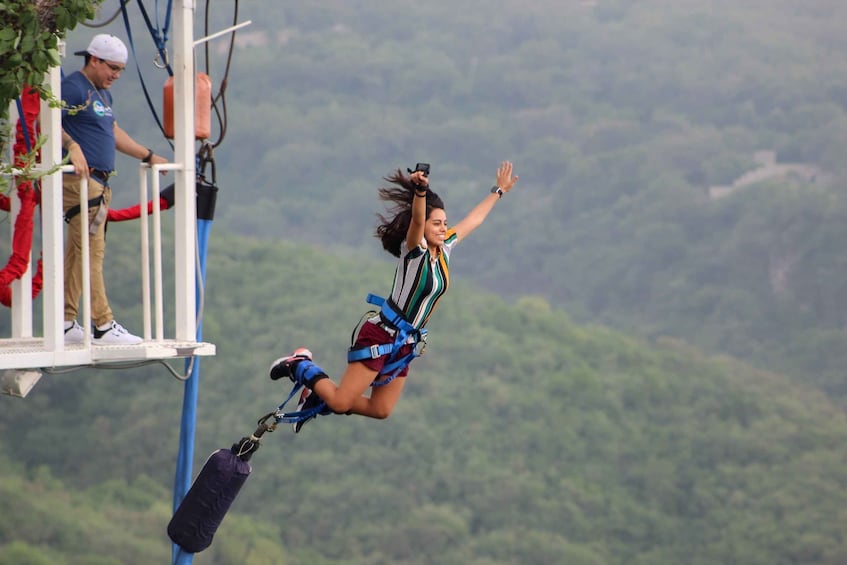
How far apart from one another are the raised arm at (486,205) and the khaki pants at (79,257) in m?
1.94

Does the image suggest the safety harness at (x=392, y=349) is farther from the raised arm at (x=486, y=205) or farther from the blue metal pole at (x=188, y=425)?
the blue metal pole at (x=188, y=425)

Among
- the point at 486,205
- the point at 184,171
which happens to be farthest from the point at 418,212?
the point at 184,171

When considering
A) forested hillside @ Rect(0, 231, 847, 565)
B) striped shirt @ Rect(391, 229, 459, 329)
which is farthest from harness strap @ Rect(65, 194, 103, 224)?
forested hillside @ Rect(0, 231, 847, 565)

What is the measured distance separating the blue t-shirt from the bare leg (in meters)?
1.81

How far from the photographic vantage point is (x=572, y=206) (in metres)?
87.9

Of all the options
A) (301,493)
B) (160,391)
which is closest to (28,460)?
(160,391)

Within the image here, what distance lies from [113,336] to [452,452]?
189 ft

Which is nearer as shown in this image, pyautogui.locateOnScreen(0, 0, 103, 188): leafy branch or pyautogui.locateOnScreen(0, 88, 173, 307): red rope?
pyautogui.locateOnScreen(0, 0, 103, 188): leafy branch

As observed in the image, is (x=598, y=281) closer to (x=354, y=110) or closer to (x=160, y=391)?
(x=354, y=110)

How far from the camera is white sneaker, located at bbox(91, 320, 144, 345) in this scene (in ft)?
24.5

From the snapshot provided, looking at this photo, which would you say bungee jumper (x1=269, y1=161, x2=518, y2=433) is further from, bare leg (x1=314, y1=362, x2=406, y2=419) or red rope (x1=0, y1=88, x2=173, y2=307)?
red rope (x1=0, y1=88, x2=173, y2=307)

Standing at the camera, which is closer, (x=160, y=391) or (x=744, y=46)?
(x=160, y=391)

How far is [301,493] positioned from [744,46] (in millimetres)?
49642

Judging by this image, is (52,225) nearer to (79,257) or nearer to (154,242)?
(154,242)
